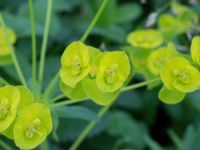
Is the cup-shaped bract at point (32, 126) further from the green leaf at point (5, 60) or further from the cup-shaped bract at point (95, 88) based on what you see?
A: the green leaf at point (5, 60)

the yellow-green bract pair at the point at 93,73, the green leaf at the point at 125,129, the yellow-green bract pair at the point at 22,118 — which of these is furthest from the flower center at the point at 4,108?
the green leaf at the point at 125,129

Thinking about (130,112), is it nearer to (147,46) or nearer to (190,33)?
(190,33)

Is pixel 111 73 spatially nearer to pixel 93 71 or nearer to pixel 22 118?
pixel 93 71

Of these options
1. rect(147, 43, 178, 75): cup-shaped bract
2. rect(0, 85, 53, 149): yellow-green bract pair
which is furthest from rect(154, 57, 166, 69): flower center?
rect(0, 85, 53, 149): yellow-green bract pair

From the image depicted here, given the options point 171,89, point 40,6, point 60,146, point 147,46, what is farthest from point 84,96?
Result: point 40,6

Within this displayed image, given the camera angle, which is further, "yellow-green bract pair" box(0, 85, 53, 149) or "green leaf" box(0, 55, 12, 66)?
"green leaf" box(0, 55, 12, 66)

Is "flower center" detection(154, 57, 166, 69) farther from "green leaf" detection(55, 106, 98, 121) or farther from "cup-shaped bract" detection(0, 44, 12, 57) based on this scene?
"cup-shaped bract" detection(0, 44, 12, 57)

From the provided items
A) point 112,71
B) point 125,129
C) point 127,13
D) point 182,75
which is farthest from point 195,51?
point 127,13
